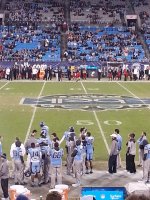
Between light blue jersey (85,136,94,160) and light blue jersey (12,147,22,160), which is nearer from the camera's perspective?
light blue jersey (12,147,22,160)

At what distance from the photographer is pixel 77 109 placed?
2388 cm

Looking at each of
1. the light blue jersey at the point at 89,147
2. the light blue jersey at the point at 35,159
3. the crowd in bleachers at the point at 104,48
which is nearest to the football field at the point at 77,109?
the light blue jersey at the point at 89,147

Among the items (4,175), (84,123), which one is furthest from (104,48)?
(4,175)

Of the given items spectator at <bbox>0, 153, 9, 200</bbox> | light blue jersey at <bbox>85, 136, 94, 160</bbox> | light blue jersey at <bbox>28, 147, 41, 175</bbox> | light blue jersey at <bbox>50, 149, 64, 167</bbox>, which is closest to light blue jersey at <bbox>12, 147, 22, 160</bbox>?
light blue jersey at <bbox>28, 147, 41, 175</bbox>

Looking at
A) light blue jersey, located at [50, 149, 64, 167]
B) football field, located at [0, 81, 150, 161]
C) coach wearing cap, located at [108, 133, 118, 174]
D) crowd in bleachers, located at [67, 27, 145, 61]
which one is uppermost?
crowd in bleachers, located at [67, 27, 145, 61]

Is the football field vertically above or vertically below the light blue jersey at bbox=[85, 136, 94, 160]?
below

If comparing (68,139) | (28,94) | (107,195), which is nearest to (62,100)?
(28,94)

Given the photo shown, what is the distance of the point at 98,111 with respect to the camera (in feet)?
76.3

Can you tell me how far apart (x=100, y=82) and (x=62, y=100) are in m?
11.2

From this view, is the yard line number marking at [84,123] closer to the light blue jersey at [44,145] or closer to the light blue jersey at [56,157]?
the light blue jersey at [44,145]

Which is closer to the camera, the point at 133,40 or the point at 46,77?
the point at 46,77

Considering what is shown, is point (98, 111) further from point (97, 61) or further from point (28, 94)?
point (97, 61)

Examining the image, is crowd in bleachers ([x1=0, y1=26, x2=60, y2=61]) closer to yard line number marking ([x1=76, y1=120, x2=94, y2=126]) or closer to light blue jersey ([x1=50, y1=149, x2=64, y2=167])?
yard line number marking ([x1=76, y1=120, x2=94, y2=126])

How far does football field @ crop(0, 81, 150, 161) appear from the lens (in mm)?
18188
